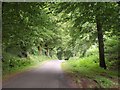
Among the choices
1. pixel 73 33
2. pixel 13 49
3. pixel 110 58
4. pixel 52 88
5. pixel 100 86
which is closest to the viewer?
pixel 52 88

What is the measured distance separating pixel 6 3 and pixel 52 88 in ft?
29.6

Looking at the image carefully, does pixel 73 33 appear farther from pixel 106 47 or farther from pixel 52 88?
pixel 52 88

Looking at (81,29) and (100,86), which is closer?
(100,86)

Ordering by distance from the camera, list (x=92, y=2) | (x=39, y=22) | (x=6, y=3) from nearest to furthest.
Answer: (x=92, y=2) < (x=6, y=3) < (x=39, y=22)

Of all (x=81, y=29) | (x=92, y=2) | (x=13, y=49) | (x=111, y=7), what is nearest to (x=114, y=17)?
(x=111, y=7)

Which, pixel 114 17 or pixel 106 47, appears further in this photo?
pixel 106 47

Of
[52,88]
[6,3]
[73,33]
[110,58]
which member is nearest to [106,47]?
[110,58]

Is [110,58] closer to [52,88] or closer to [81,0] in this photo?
[81,0]

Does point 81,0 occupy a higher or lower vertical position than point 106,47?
higher

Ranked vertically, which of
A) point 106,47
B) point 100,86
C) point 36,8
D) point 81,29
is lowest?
point 100,86

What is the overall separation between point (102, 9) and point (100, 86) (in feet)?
18.8

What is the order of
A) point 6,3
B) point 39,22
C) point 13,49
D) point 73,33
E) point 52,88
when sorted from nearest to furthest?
point 52,88
point 6,3
point 39,22
point 73,33
point 13,49

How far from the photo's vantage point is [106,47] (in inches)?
1071

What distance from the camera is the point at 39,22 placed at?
64.2ft
